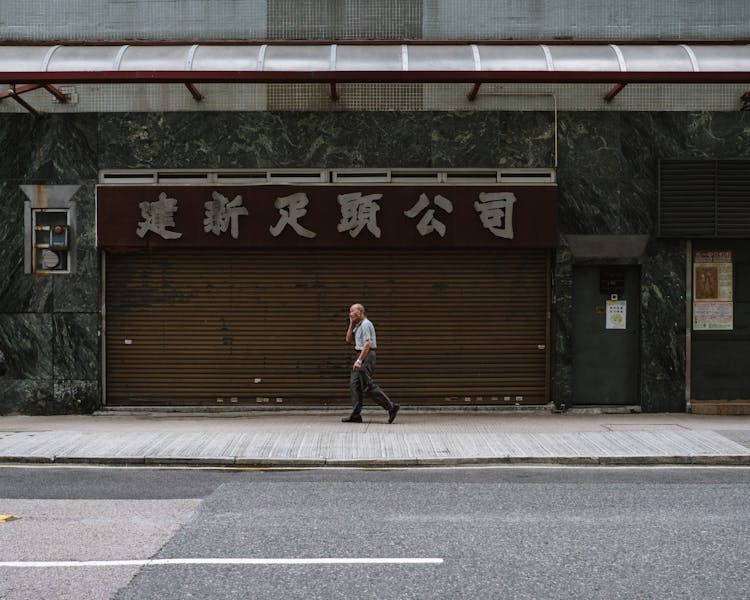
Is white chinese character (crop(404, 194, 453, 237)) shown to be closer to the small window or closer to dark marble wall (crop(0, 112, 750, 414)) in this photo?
dark marble wall (crop(0, 112, 750, 414))

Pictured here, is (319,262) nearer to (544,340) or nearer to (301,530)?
(544,340)

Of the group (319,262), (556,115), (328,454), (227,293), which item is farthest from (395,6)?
(328,454)

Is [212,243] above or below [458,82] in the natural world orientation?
below

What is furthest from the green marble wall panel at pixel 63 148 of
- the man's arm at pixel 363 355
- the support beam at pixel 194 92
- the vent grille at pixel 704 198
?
the vent grille at pixel 704 198

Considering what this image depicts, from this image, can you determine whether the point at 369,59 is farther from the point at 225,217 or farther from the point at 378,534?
the point at 378,534

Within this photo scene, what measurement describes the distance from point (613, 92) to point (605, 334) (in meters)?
4.10

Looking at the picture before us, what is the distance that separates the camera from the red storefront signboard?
14.2m

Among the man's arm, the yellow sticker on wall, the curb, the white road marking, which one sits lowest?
the curb

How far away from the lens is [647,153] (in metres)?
14.4

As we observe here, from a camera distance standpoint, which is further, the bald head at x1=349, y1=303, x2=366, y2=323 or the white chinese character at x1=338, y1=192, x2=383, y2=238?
the white chinese character at x1=338, y1=192, x2=383, y2=238

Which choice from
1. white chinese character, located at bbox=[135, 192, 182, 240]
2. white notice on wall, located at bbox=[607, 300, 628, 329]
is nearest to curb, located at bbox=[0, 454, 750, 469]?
white notice on wall, located at bbox=[607, 300, 628, 329]

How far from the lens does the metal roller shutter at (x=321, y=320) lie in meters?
14.6

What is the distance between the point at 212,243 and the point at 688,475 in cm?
846

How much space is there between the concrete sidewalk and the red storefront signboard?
2.98 m
